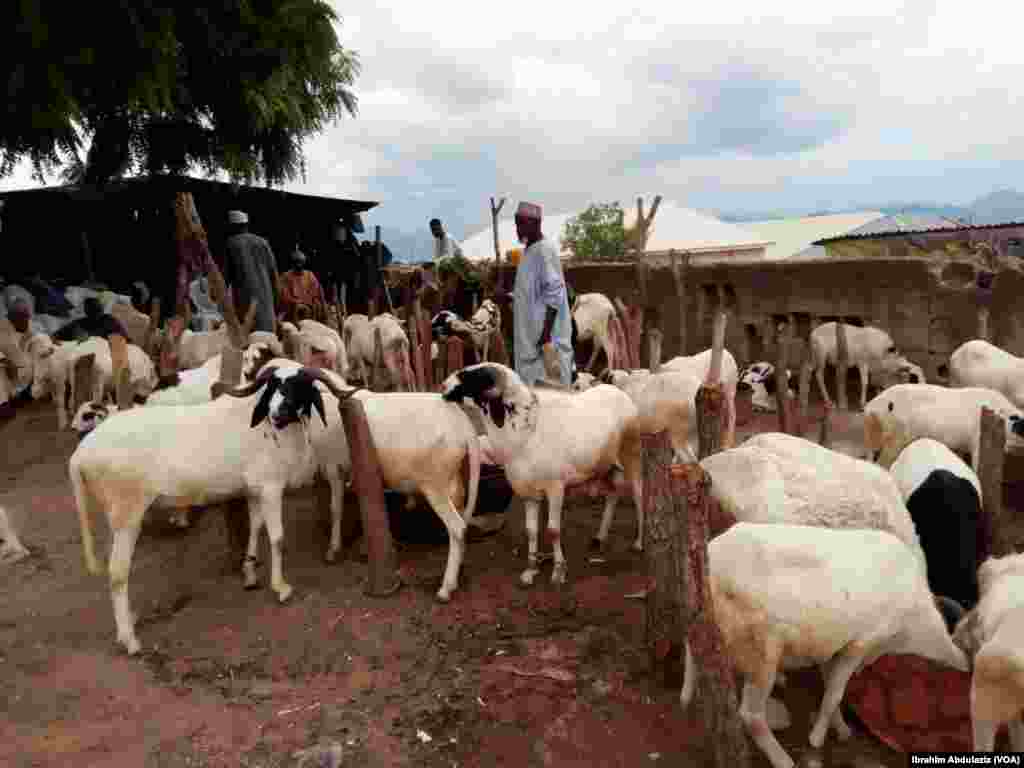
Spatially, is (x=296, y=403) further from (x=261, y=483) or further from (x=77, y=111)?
(x=77, y=111)

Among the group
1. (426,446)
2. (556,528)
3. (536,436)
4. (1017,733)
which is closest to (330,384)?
(426,446)

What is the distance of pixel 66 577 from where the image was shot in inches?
238

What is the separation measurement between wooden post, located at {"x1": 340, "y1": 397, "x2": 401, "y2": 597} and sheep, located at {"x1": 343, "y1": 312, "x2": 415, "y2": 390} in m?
3.16

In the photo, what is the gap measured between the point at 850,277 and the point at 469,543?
6.41 meters

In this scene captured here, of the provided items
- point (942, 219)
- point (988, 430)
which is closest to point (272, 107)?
point (988, 430)

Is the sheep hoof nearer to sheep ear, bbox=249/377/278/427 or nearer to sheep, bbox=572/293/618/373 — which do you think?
sheep ear, bbox=249/377/278/427

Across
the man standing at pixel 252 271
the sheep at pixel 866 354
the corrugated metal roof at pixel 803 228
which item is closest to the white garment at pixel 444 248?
the man standing at pixel 252 271

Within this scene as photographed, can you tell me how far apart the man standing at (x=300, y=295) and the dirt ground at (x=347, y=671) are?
562 centimetres

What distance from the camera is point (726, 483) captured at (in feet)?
14.3

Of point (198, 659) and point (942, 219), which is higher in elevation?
point (942, 219)

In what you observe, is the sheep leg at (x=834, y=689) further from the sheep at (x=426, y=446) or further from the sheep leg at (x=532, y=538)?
the sheep at (x=426, y=446)

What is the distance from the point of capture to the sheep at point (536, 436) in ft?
17.5

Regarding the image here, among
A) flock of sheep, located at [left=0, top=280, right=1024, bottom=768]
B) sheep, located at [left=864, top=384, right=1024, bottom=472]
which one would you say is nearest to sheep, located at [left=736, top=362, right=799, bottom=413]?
flock of sheep, located at [left=0, top=280, right=1024, bottom=768]

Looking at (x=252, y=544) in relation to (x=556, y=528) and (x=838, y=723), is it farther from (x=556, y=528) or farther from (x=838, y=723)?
(x=838, y=723)
